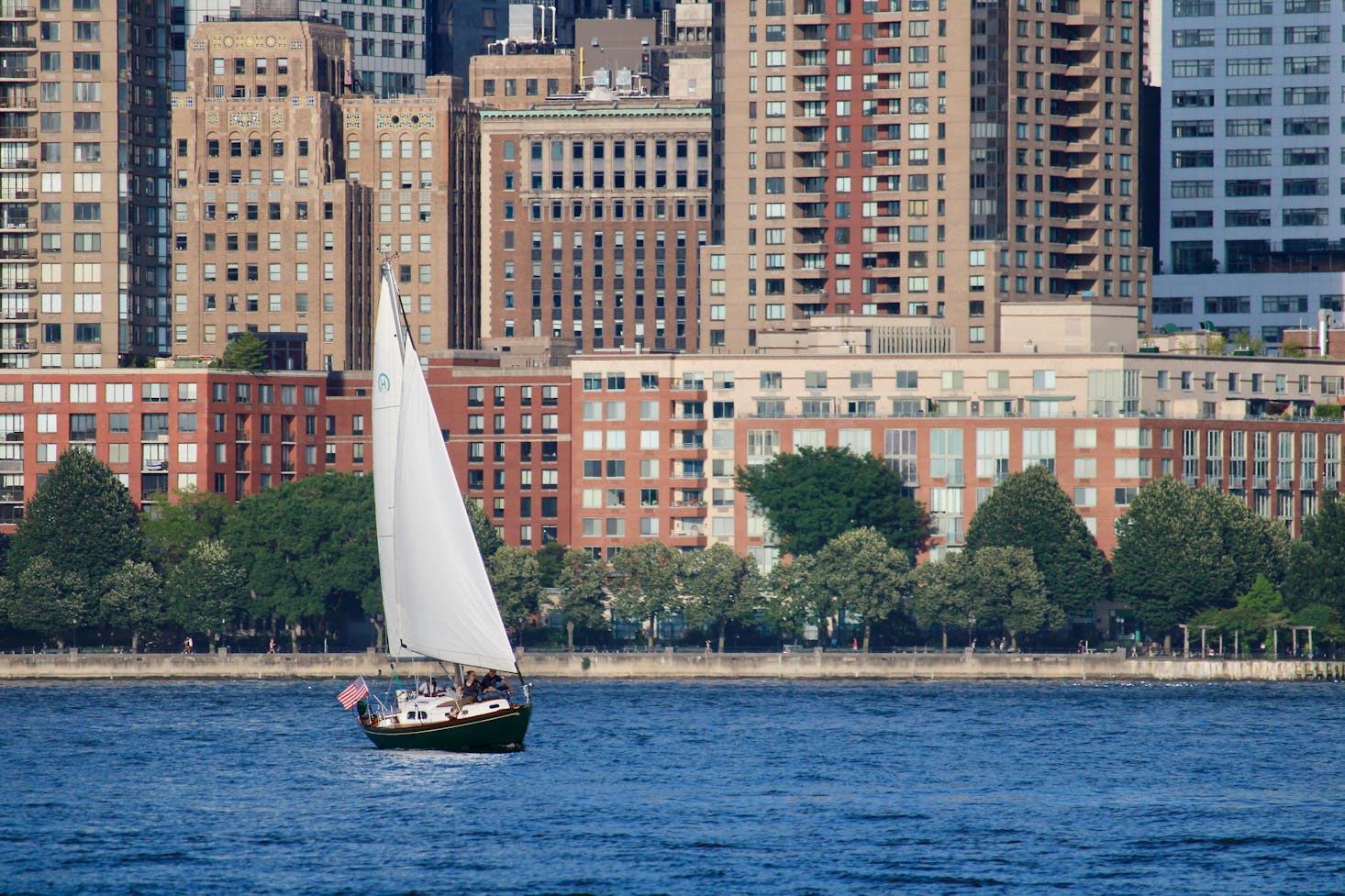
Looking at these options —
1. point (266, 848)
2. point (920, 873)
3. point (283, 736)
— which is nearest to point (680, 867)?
point (920, 873)

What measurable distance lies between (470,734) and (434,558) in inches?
335

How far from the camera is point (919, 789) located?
14200 centimetres

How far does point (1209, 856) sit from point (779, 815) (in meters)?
19.5

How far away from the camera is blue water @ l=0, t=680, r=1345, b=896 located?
115562 mm

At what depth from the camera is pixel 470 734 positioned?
14512 cm

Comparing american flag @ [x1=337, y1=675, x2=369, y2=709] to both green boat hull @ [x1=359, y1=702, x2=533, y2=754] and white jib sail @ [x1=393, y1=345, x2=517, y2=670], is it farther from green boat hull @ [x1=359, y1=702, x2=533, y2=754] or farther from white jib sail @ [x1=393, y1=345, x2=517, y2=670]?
white jib sail @ [x1=393, y1=345, x2=517, y2=670]

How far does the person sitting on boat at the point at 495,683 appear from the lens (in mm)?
145125

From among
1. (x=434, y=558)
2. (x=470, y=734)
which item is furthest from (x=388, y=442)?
(x=470, y=734)

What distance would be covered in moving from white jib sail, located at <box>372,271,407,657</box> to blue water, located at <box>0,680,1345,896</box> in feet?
24.5

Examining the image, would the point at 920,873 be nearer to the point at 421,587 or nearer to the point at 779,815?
the point at 779,815

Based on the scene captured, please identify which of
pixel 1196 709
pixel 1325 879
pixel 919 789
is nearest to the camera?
pixel 1325 879

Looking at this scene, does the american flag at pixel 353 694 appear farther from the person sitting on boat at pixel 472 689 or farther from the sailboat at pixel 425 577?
the person sitting on boat at pixel 472 689

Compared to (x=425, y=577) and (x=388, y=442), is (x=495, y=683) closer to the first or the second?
(x=425, y=577)

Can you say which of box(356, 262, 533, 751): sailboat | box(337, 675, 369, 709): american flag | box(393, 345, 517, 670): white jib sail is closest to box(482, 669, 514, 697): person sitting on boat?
box(356, 262, 533, 751): sailboat
